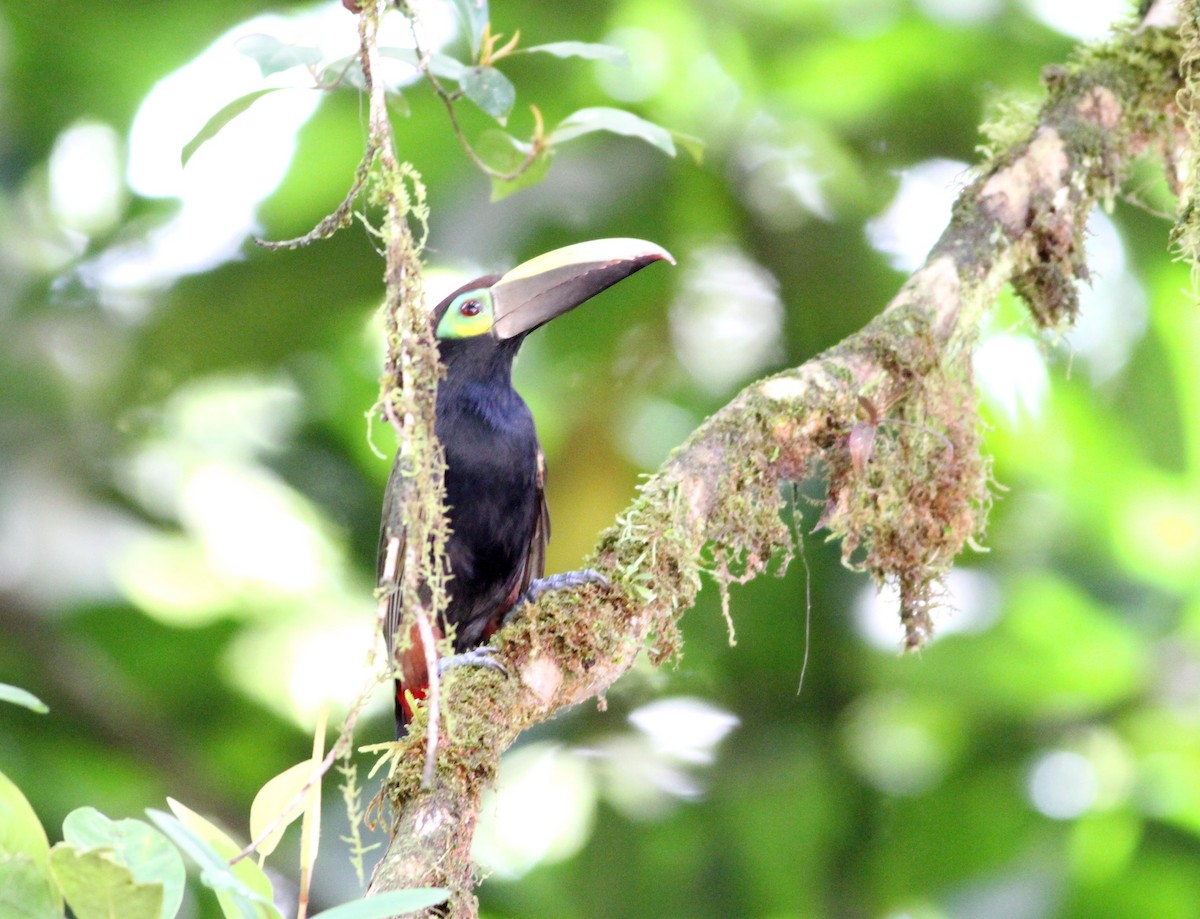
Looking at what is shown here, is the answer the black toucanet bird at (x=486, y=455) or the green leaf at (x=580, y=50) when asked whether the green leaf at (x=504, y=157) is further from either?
the black toucanet bird at (x=486, y=455)

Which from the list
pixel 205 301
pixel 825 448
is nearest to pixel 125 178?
pixel 205 301

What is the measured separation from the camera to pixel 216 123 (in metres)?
1.78

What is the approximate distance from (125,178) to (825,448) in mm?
2587

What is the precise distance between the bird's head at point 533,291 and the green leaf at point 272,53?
726 millimetres

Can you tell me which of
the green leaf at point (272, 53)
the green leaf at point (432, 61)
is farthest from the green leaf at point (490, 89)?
the green leaf at point (272, 53)

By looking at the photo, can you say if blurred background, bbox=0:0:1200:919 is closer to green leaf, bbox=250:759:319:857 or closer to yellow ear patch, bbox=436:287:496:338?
yellow ear patch, bbox=436:287:496:338

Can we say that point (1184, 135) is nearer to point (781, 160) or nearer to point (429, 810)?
point (781, 160)

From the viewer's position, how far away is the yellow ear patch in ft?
9.06

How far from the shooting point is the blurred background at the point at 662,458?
3.58 m

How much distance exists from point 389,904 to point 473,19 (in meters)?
1.40

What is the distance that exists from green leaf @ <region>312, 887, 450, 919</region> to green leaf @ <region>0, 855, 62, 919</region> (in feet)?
0.68

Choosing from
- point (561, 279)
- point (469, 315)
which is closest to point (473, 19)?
point (561, 279)

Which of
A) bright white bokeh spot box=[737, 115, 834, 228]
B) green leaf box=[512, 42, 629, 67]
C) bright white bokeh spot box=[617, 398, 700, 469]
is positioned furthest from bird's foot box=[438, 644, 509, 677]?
bright white bokeh spot box=[737, 115, 834, 228]

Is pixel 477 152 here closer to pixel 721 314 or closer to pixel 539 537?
pixel 539 537
